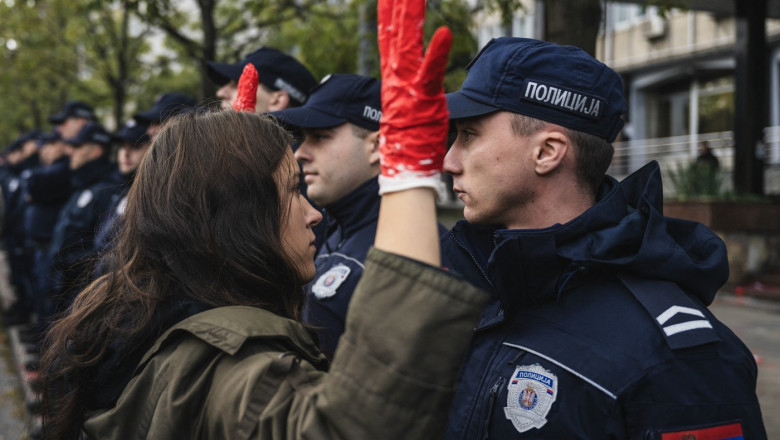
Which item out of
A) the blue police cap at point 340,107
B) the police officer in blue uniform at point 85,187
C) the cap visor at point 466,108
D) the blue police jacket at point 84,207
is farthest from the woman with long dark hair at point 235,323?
the police officer in blue uniform at point 85,187

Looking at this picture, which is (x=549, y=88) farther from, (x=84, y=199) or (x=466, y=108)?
(x=84, y=199)

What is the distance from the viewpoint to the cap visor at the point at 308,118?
134 inches

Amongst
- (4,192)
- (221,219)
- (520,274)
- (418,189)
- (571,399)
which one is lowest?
(4,192)

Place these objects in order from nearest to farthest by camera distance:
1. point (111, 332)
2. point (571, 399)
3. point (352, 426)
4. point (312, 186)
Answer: point (352, 426) → point (111, 332) → point (571, 399) → point (312, 186)

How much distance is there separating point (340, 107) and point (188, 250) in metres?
1.90

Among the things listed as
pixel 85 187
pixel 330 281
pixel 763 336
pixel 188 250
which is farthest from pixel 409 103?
pixel 763 336

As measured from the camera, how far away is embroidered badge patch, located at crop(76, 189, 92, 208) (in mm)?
6344

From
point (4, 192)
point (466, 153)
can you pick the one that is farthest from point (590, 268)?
point (4, 192)

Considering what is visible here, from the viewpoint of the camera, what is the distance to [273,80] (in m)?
4.30

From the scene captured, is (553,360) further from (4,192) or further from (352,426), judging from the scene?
(4,192)

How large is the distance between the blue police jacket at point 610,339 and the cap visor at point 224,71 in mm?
2721

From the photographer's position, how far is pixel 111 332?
67.0 inches

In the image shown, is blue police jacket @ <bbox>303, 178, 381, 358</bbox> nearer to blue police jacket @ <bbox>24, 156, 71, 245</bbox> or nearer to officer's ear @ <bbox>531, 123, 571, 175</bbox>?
officer's ear @ <bbox>531, 123, 571, 175</bbox>

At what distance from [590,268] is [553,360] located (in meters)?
0.27
